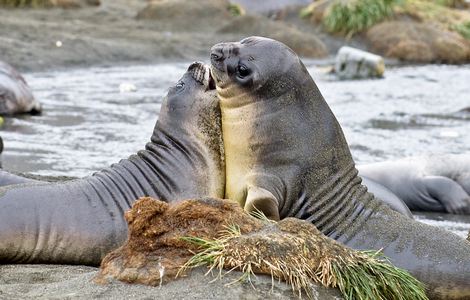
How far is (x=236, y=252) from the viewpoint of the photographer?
456cm

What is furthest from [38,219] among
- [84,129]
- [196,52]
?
[196,52]

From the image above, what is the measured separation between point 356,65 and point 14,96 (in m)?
9.77

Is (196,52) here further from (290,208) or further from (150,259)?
(150,259)

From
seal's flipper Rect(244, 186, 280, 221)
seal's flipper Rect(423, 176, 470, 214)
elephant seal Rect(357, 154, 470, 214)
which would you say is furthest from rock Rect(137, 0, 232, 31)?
seal's flipper Rect(244, 186, 280, 221)

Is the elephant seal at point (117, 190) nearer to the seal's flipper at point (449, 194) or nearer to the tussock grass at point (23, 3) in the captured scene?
the seal's flipper at point (449, 194)

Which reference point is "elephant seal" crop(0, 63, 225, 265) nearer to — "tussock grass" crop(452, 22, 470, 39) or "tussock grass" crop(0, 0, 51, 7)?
"tussock grass" crop(0, 0, 51, 7)

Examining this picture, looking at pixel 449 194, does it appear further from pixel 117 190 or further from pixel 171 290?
pixel 171 290

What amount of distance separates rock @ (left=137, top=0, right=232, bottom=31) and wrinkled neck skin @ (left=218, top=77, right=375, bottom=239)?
62.4 ft

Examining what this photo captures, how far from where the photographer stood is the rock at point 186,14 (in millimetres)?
25595

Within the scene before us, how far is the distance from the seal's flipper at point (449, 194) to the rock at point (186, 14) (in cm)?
1584

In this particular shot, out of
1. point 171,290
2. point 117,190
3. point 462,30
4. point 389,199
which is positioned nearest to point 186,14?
point 462,30

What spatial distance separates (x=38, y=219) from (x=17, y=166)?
4607 millimetres

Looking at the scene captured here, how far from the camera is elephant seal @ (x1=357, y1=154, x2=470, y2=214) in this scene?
9820 mm

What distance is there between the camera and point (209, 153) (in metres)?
6.48
